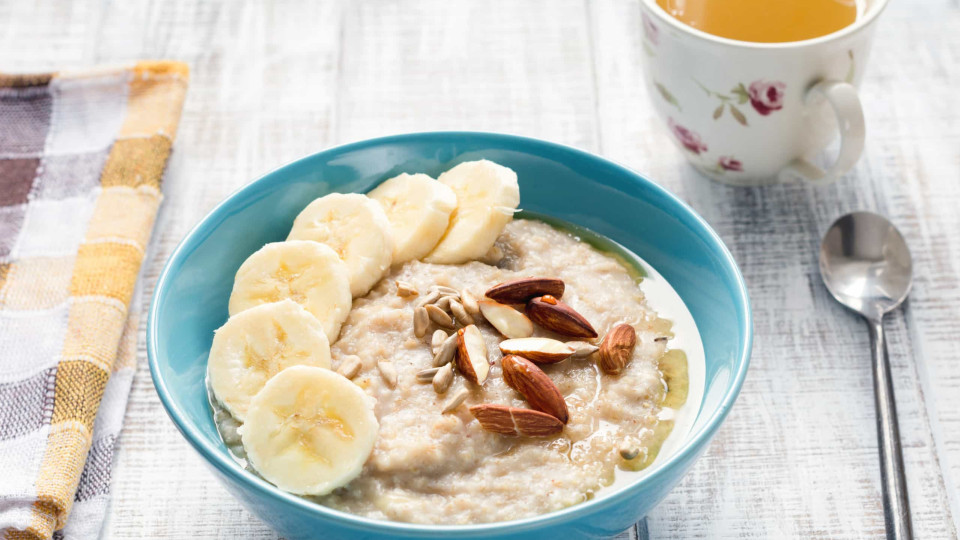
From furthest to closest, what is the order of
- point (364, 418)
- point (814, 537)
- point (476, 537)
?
1. point (814, 537)
2. point (364, 418)
3. point (476, 537)

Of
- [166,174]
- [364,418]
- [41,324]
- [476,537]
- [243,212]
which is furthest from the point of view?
[166,174]

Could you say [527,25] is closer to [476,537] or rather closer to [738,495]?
[738,495]

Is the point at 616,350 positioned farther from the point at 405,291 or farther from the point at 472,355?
the point at 405,291

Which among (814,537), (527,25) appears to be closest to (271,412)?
(814,537)

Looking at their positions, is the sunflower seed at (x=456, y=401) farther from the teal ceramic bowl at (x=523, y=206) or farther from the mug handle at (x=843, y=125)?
the mug handle at (x=843, y=125)

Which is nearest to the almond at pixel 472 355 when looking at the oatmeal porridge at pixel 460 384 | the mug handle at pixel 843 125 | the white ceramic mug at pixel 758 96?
the oatmeal porridge at pixel 460 384

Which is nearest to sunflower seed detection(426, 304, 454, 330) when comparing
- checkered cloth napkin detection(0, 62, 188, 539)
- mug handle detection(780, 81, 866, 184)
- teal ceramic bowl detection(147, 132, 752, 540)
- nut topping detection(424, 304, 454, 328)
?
nut topping detection(424, 304, 454, 328)

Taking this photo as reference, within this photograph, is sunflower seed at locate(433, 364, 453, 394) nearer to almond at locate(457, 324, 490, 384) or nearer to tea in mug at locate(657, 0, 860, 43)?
almond at locate(457, 324, 490, 384)
